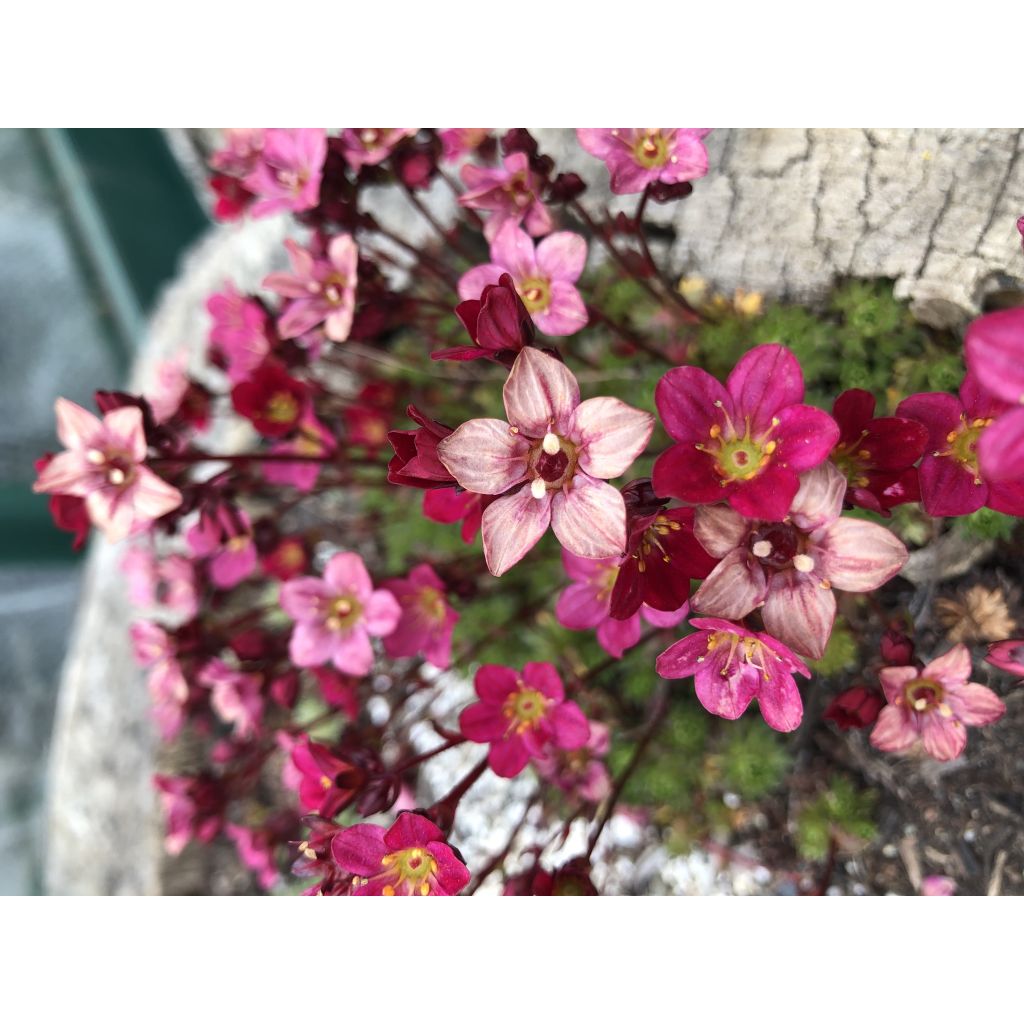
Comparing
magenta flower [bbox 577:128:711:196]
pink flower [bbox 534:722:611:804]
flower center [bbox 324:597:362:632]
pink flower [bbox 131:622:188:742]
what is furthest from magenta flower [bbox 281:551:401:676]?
magenta flower [bbox 577:128:711:196]

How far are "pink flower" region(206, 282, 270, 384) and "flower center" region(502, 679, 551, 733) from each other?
0.88 meters

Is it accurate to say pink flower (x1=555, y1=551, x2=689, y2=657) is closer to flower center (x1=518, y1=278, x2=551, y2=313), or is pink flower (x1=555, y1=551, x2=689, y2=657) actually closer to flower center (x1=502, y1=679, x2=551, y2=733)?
flower center (x1=502, y1=679, x2=551, y2=733)

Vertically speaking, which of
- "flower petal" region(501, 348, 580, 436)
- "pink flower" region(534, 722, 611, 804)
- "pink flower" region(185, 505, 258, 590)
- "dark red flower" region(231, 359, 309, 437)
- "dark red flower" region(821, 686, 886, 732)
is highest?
"flower petal" region(501, 348, 580, 436)

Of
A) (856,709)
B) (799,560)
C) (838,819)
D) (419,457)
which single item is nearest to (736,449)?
(799,560)

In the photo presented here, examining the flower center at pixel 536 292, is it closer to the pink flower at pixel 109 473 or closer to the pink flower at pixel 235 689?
the pink flower at pixel 109 473

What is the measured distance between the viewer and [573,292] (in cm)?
149

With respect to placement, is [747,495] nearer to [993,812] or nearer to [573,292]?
[573,292]

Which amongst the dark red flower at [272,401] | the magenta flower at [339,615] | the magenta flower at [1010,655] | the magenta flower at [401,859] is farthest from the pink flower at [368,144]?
the magenta flower at [1010,655]

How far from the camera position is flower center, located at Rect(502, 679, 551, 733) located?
1452 millimetres

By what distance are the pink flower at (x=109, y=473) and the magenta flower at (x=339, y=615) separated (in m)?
0.33

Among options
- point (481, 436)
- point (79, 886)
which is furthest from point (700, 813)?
point (79, 886)

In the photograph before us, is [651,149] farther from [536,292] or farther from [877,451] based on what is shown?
[877,451]

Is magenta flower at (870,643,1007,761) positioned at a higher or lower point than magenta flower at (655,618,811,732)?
lower

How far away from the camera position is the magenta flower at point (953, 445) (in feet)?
3.73
